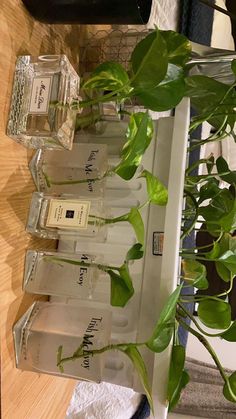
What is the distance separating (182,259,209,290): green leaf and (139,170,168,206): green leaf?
0.75ft

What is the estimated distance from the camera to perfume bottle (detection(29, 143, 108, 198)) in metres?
0.87

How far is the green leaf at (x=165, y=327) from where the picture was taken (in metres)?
0.73

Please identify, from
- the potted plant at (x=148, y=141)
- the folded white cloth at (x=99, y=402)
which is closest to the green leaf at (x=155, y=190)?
the potted plant at (x=148, y=141)

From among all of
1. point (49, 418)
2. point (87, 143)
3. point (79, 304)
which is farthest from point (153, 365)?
point (87, 143)

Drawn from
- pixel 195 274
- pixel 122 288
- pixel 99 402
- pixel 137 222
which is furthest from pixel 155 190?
pixel 99 402

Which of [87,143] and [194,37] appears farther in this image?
[194,37]

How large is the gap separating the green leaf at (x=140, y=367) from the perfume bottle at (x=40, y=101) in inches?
15.3

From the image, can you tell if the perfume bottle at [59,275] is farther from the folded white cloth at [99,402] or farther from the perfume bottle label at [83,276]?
the folded white cloth at [99,402]

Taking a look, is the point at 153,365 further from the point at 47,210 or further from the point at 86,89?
the point at 86,89

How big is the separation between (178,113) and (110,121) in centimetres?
18

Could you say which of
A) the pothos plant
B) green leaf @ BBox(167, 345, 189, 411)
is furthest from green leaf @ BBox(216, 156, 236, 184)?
green leaf @ BBox(167, 345, 189, 411)

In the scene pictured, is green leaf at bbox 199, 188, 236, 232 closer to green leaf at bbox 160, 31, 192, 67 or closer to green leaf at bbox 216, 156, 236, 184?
green leaf at bbox 216, 156, 236, 184

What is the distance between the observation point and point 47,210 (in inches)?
33.0

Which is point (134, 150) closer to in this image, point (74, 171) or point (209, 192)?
point (74, 171)
